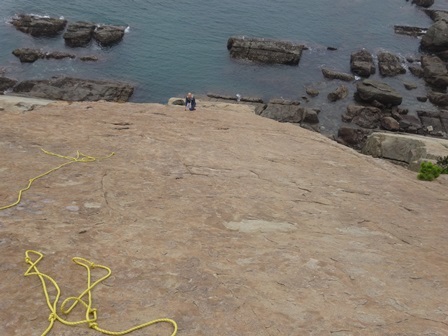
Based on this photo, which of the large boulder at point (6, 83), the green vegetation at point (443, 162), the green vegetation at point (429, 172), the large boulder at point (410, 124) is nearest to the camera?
the green vegetation at point (429, 172)

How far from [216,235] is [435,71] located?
158 feet

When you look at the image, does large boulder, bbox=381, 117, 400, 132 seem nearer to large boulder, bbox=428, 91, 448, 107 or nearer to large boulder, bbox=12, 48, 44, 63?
large boulder, bbox=428, 91, 448, 107

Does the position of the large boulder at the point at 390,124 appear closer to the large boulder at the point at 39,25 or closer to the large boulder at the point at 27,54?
the large boulder at the point at 27,54

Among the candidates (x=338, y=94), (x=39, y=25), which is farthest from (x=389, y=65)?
(x=39, y=25)

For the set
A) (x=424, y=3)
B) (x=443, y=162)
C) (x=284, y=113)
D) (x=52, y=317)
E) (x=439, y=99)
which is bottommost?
(x=284, y=113)

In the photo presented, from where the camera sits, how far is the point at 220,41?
178ft

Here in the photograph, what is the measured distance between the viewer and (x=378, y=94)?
142ft

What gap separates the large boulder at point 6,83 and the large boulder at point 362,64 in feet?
124

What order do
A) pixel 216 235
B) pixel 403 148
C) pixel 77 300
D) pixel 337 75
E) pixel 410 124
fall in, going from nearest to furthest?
pixel 77 300, pixel 216 235, pixel 403 148, pixel 410 124, pixel 337 75

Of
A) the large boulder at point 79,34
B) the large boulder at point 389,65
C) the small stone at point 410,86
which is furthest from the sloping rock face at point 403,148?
the large boulder at point 79,34

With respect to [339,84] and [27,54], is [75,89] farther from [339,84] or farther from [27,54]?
[339,84]

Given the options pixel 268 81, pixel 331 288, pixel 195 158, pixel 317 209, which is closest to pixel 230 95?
pixel 268 81

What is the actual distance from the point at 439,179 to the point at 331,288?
512 inches

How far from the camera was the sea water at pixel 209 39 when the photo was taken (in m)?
46.1
